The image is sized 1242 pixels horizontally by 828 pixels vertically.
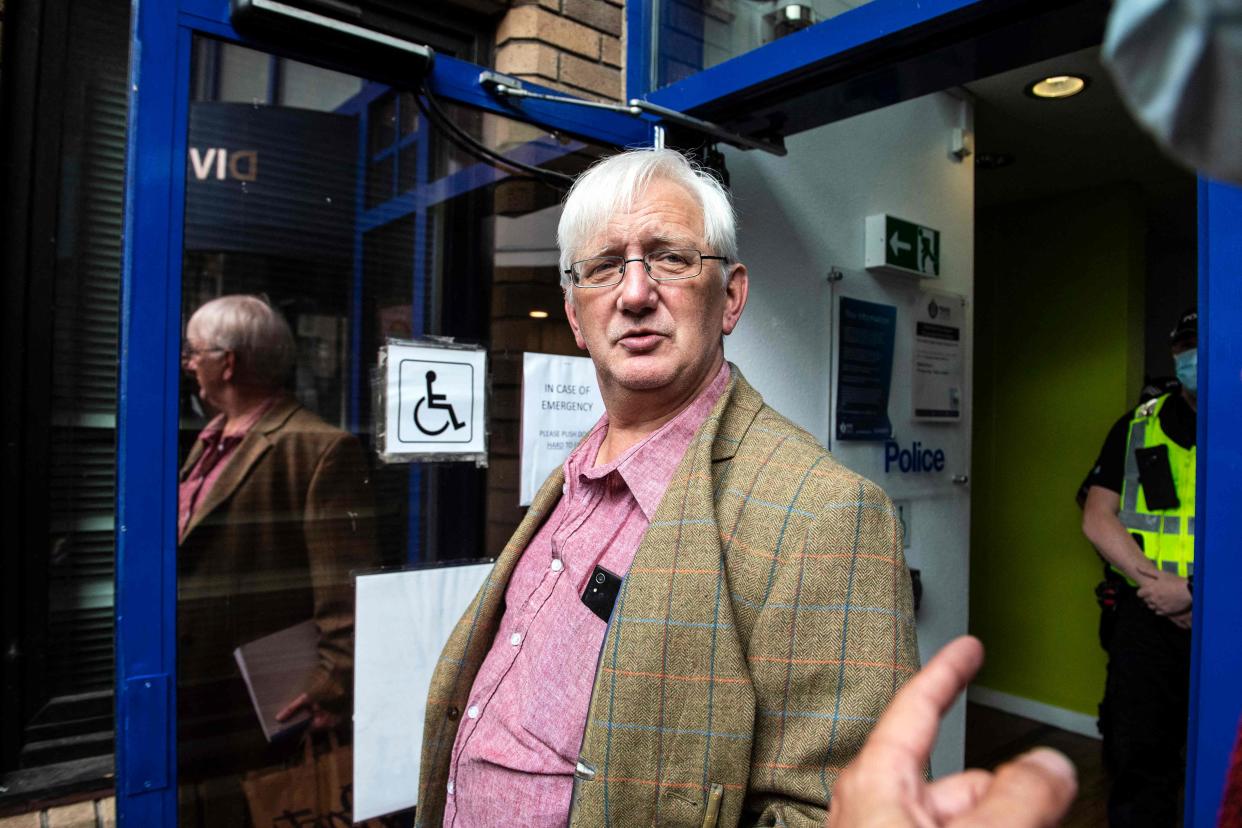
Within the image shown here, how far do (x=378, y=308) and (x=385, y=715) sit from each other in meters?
1.03

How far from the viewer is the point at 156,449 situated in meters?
1.62

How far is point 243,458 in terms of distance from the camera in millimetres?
1836

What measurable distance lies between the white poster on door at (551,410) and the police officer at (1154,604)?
7.55 ft

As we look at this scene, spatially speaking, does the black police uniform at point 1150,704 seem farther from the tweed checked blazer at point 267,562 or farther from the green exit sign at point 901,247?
the tweed checked blazer at point 267,562

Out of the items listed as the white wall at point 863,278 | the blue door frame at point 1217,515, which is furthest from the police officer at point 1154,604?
the blue door frame at point 1217,515

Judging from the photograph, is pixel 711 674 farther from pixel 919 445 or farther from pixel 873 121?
pixel 873 121

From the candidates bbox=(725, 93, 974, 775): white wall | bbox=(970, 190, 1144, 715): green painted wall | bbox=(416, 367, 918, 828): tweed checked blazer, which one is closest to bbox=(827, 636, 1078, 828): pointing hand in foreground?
bbox=(416, 367, 918, 828): tweed checked blazer

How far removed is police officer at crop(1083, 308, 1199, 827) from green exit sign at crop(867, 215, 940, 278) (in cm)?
99

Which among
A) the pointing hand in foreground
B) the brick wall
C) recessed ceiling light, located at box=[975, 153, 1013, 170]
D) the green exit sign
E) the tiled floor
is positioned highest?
recessed ceiling light, located at box=[975, 153, 1013, 170]

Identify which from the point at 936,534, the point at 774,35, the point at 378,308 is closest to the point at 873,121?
the point at 774,35

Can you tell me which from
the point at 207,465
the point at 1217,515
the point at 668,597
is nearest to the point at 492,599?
the point at 668,597

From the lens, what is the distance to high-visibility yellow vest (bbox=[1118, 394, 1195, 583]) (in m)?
3.16

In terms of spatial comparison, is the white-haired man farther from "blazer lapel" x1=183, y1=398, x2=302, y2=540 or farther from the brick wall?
the brick wall

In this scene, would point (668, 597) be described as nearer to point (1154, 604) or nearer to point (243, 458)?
point (243, 458)
